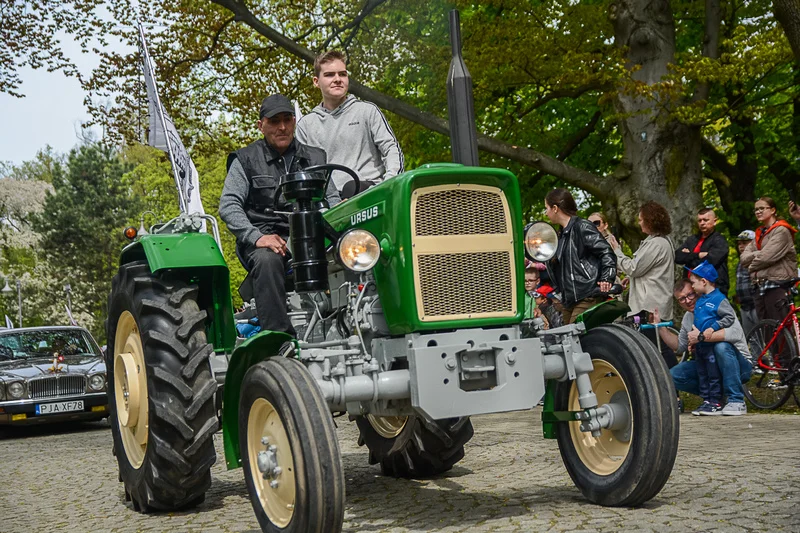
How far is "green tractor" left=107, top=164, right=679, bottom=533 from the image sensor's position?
4336 millimetres

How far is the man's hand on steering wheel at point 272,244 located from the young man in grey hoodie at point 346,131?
91 centimetres

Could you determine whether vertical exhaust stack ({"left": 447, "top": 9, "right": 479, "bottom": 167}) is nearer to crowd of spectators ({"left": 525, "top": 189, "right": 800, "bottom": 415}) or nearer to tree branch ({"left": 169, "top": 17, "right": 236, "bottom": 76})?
crowd of spectators ({"left": 525, "top": 189, "right": 800, "bottom": 415})

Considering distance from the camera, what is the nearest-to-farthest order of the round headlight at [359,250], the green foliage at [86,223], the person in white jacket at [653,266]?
the round headlight at [359,250] < the person in white jacket at [653,266] < the green foliage at [86,223]

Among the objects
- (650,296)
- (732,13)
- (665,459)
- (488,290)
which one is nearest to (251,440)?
(488,290)

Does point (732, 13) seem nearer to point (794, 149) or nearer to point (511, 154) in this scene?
A: point (794, 149)

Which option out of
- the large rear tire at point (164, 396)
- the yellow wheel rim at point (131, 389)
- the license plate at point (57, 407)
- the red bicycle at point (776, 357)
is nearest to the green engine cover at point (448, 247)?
the large rear tire at point (164, 396)

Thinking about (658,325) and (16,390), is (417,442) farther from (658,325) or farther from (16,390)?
(16,390)

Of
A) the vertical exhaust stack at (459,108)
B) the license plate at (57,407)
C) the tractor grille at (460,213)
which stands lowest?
the license plate at (57,407)

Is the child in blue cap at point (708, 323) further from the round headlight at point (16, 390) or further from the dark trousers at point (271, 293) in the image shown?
the round headlight at point (16, 390)

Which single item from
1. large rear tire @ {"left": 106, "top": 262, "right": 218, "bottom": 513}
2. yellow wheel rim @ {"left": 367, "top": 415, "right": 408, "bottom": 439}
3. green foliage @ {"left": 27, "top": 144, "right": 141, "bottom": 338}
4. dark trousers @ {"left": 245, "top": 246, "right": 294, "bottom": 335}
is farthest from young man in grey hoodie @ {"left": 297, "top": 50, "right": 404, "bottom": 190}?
green foliage @ {"left": 27, "top": 144, "right": 141, "bottom": 338}

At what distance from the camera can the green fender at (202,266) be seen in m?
5.71

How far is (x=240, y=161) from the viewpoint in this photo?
594cm

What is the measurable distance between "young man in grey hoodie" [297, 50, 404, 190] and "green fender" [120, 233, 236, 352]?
0.93 m

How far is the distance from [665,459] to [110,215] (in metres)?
54.1
